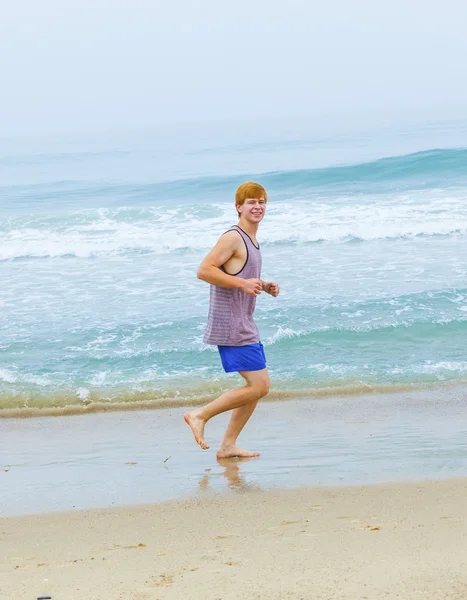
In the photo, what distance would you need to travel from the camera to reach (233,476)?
477 cm

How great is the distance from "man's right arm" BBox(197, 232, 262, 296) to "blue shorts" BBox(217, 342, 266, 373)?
40 cm

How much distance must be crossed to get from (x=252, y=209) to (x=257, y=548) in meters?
2.01

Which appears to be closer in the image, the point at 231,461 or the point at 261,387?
the point at 261,387

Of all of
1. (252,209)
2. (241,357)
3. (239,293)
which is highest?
(252,209)

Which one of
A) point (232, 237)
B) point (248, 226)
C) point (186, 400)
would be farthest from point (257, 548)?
point (186, 400)

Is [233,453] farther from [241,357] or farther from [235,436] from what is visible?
[241,357]

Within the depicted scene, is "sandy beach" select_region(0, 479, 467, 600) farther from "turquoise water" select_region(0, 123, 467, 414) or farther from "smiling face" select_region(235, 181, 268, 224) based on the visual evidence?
"turquoise water" select_region(0, 123, 467, 414)

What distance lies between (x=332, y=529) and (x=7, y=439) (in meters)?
3.12

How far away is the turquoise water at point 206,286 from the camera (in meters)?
7.50

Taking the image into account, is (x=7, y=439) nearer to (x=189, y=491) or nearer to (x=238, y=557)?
(x=189, y=491)

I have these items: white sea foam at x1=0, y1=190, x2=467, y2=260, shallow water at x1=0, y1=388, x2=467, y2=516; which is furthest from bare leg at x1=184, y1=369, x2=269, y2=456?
white sea foam at x1=0, y1=190, x2=467, y2=260

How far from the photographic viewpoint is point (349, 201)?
20.9m

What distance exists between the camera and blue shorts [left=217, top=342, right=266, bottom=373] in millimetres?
4914

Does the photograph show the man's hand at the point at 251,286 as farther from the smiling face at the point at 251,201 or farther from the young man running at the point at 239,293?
the smiling face at the point at 251,201
